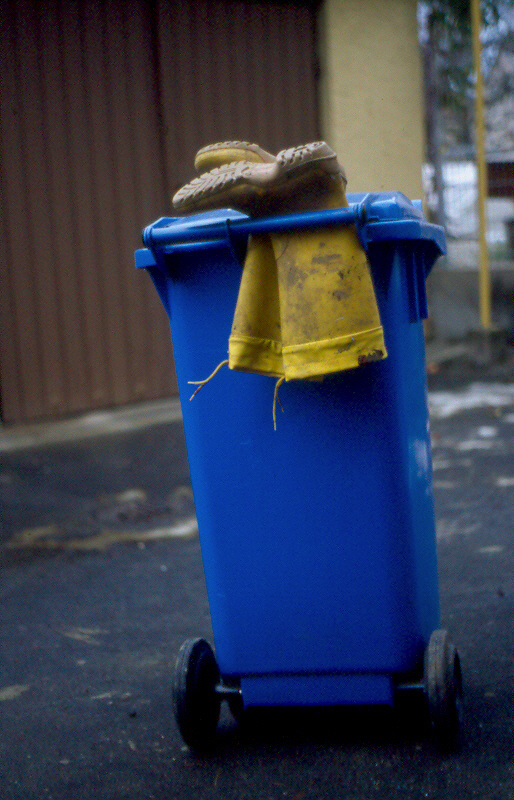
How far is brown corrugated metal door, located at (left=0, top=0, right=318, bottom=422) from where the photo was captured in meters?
5.72

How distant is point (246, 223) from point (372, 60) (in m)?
5.70

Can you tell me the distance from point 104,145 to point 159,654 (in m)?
4.46

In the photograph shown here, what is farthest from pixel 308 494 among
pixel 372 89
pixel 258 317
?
pixel 372 89

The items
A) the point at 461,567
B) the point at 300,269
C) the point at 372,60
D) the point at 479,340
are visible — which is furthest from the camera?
the point at 479,340

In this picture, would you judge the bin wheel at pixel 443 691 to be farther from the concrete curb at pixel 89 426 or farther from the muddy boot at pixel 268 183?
the concrete curb at pixel 89 426

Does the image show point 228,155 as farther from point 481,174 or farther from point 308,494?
point 481,174

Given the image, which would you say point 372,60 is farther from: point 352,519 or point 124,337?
point 352,519

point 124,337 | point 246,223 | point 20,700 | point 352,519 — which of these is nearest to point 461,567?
point 352,519

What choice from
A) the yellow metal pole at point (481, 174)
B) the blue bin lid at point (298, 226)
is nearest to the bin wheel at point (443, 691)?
the blue bin lid at point (298, 226)

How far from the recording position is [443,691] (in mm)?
1797

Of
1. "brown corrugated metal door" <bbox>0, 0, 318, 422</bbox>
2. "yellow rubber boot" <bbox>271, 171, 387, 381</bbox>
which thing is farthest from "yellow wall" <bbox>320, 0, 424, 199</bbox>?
"yellow rubber boot" <bbox>271, 171, 387, 381</bbox>

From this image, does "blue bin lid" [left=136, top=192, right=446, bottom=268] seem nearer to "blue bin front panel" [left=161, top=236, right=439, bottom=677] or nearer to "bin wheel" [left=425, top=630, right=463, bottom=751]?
"blue bin front panel" [left=161, top=236, right=439, bottom=677]

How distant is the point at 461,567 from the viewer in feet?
10.2

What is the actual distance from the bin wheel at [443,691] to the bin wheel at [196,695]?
1.80 feet
